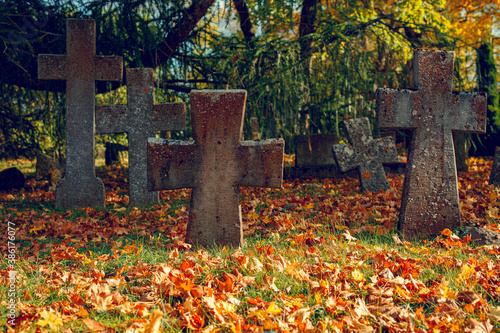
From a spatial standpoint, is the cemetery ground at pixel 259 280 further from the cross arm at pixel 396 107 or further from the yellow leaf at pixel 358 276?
the cross arm at pixel 396 107

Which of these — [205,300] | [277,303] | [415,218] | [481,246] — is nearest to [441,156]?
[415,218]

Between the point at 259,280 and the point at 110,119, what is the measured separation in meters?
4.43

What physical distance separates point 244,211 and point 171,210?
108 cm

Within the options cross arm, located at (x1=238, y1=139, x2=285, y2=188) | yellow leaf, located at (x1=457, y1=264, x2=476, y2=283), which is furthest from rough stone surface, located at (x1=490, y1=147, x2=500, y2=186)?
cross arm, located at (x1=238, y1=139, x2=285, y2=188)

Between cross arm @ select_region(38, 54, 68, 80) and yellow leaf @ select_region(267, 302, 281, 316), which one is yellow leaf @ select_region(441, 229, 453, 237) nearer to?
yellow leaf @ select_region(267, 302, 281, 316)

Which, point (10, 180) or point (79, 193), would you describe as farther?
point (10, 180)

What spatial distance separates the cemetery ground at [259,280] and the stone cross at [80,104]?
4.51ft

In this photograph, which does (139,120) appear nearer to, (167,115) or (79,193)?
(167,115)

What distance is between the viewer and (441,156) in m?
4.14

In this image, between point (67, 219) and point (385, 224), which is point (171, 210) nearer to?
point (67, 219)

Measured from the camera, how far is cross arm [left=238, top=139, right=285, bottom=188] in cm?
349

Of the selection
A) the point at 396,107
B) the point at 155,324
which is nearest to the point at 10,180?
the point at 155,324

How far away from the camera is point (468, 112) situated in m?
4.15

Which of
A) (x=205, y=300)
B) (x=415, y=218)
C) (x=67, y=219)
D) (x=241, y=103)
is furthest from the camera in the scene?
(x=67, y=219)
